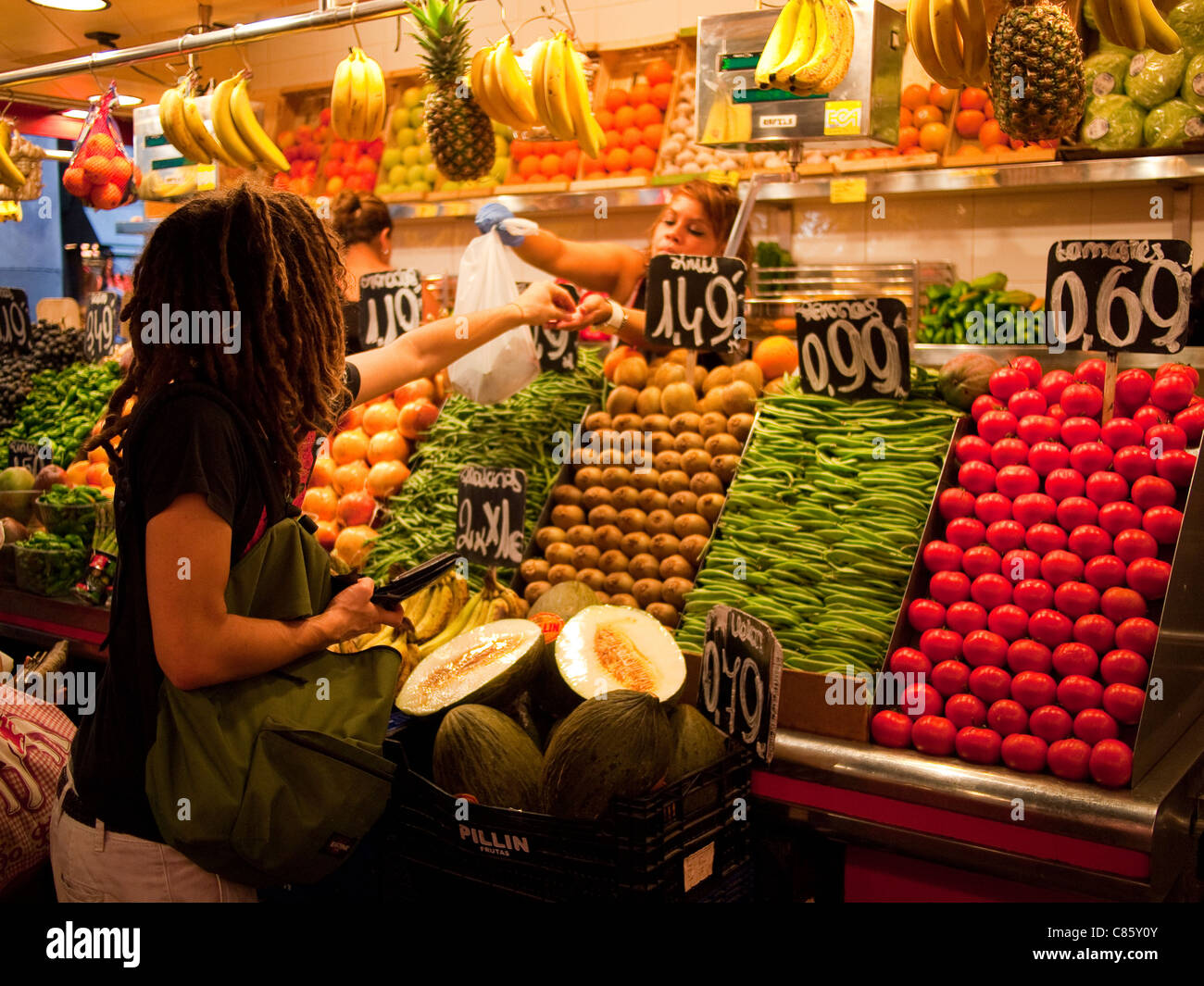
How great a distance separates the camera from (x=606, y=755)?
208 centimetres

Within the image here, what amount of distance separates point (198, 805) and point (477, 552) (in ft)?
6.40

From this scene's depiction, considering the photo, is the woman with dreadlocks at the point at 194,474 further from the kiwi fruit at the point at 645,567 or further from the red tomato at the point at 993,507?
the red tomato at the point at 993,507

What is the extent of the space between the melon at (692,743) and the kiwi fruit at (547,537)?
130 cm

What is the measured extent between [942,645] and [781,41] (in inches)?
73.9

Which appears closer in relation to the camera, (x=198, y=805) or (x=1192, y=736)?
(x=198, y=805)

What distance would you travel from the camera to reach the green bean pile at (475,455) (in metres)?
3.83

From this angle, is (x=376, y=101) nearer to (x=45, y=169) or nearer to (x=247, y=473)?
(x=247, y=473)

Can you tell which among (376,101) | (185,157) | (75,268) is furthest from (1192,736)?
(75,268)

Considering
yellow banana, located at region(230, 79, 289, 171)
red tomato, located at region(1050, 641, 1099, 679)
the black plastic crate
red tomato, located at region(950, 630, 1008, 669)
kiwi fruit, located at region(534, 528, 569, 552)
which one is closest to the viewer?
the black plastic crate

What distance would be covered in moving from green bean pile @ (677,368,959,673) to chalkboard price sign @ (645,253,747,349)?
33cm

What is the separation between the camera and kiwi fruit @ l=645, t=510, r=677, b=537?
3.45 m

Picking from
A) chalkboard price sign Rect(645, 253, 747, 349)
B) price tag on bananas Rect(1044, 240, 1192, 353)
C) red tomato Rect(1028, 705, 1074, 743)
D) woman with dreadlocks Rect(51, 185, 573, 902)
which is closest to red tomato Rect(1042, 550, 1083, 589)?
red tomato Rect(1028, 705, 1074, 743)

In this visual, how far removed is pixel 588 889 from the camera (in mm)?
Result: 2018

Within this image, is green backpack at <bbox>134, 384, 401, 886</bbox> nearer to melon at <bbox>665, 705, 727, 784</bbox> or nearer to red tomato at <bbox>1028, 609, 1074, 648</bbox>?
melon at <bbox>665, 705, 727, 784</bbox>
